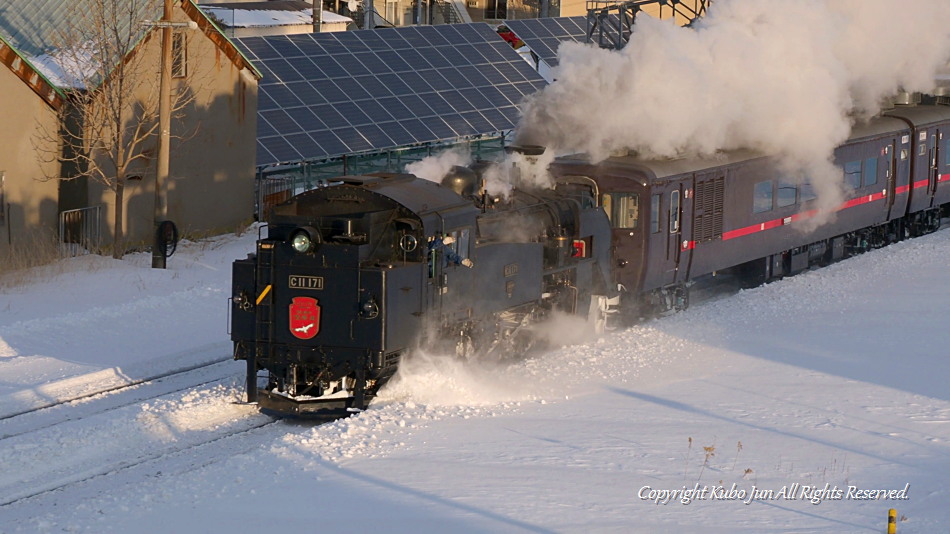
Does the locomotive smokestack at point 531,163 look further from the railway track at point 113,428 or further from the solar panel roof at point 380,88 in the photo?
the solar panel roof at point 380,88

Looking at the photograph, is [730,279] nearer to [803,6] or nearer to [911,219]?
[803,6]

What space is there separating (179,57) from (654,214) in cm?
1222

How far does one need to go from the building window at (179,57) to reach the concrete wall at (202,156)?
113 millimetres

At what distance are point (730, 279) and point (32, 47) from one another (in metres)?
15.0

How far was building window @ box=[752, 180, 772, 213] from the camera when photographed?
79.5ft

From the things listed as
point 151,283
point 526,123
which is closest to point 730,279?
point 526,123

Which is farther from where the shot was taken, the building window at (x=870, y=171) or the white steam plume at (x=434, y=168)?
the building window at (x=870, y=171)

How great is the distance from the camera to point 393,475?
43.2 feet

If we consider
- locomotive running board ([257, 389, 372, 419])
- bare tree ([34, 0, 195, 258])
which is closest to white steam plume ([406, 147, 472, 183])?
locomotive running board ([257, 389, 372, 419])

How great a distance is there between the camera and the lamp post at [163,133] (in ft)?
83.0

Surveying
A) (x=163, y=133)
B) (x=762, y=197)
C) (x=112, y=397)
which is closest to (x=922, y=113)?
(x=762, y=197)

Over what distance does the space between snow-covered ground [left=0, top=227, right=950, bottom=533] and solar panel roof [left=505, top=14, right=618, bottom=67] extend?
Result: 94.8 ft

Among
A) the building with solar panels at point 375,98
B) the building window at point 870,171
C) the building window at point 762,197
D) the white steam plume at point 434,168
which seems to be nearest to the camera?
the white steam plume at point 434,168

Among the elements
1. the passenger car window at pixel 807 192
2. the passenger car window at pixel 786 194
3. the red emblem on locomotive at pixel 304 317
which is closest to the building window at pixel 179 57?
the passenger car window at pixel 786 194
